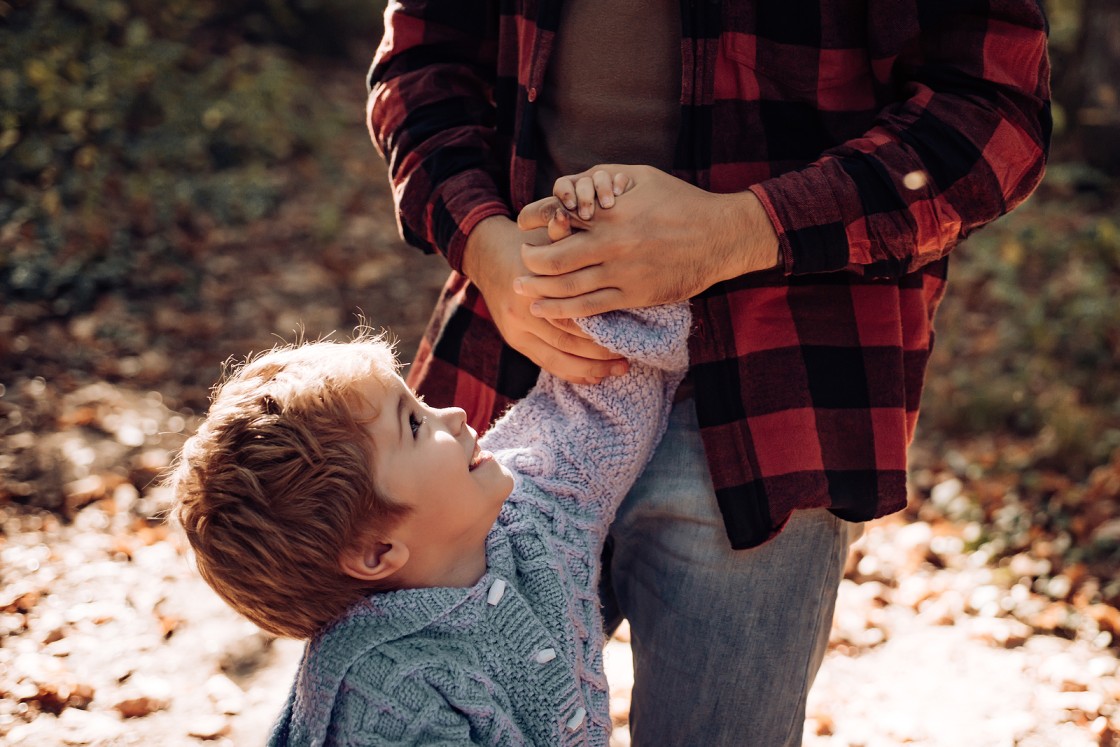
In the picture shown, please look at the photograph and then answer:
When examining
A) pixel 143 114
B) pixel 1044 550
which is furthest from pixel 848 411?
pixel 143 114

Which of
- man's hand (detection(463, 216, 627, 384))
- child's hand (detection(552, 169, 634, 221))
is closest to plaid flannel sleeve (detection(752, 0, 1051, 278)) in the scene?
child's hand (detection(552, 169, 634, 221))

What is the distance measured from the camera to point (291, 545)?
160cm

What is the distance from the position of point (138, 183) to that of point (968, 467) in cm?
446

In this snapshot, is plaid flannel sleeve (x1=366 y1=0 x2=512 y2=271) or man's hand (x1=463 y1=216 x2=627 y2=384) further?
plaid flannel sleeve (x1=366 y1=0 x2=512 y2=271)

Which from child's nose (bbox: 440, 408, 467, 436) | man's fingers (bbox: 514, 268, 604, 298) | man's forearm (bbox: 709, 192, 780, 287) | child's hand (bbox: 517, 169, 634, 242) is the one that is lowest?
child's nose (bbox: 440, 408, 467, 436)

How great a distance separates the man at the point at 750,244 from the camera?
5.17ft

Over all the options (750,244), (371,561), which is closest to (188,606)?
(371,561)

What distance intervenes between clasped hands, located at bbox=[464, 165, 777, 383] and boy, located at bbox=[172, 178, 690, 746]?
6 cm

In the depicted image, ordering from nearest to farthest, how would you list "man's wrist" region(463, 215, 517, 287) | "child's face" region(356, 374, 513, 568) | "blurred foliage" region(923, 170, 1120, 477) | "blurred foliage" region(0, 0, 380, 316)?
"child's face" region(356, 374, 513, 568), "man's wrist" region(463, 215, 517, 287), "blurred foliage" region(923, 170, 1120, 477), "blurred foliage" region(0, 0, 380, 316)

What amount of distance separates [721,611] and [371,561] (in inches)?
24.7

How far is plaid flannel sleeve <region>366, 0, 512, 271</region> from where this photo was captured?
1.88 metres

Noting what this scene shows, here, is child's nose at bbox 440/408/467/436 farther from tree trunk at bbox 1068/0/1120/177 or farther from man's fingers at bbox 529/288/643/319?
tree trunk at bbox 1068/0/1120/177

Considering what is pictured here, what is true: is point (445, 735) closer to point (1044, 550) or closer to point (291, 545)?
point (291, 545)

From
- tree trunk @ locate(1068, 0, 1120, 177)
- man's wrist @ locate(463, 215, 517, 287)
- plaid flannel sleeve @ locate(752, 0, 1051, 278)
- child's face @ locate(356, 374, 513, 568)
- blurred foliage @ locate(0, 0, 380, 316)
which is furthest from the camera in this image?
tree trunk @ locate(1068, 0, 1120, 177)
